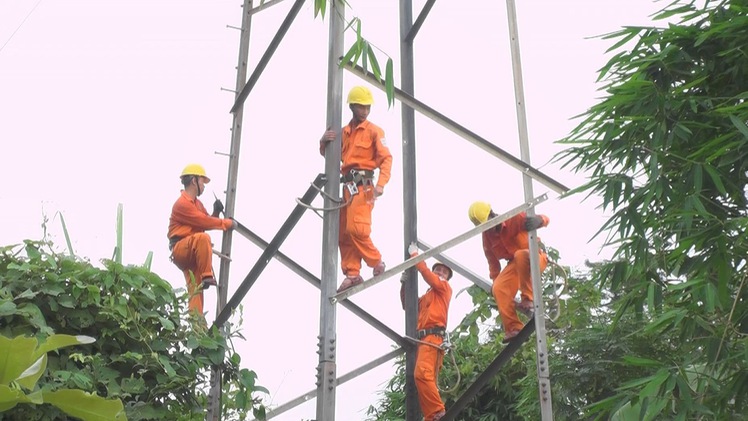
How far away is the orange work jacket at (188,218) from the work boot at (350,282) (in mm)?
1558

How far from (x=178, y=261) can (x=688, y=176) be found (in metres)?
4.24

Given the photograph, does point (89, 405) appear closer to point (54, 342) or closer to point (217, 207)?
point (54, 342)

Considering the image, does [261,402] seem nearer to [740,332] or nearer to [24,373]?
[24,373]

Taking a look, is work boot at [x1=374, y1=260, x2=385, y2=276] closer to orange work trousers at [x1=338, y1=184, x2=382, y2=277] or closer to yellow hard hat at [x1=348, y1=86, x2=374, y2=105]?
orange work trousers at [x1=338, y1=184, x2=382, y2=277]

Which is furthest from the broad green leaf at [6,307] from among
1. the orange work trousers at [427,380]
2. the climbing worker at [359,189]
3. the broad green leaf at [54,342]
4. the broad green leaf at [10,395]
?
the orange work trousers at [427,380]

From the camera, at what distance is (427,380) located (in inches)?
404

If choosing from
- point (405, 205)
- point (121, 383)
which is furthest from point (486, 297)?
point (121, 383)

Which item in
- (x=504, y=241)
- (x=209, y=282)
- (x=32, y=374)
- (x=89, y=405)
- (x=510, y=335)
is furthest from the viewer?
(x=504, y=241)

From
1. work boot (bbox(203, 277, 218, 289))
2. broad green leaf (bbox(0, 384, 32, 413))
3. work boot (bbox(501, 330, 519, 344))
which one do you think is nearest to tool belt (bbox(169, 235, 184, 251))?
work boot (bbox(203, 277, 218, 289))

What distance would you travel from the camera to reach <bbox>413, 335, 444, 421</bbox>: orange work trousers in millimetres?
10258

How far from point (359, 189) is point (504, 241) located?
1.52 m

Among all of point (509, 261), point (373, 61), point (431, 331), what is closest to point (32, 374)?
point (373, 61)

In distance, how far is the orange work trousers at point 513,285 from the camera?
10.0 m

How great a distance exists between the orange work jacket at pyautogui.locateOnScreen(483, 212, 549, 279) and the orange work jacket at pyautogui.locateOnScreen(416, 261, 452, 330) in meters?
0.44
